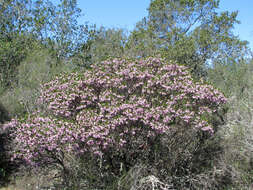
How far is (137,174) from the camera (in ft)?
21.9

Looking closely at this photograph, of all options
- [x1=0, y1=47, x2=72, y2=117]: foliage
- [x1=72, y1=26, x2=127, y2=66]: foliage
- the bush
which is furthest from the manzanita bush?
[x1=72, y1=26, x2=127, y2=66]: foliage

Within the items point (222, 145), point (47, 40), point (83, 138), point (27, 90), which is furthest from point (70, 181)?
point (47, 40)

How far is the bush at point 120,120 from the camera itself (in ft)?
21.2

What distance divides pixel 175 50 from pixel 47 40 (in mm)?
9251

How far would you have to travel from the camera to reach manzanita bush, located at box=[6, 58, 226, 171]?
6.42 m

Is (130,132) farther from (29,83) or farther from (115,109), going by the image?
(29,83)

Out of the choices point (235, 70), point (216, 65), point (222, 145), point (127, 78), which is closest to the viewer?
point (127, 78)

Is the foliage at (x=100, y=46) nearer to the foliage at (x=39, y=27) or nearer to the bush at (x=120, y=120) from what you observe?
the foliage at (x=39, y=27)

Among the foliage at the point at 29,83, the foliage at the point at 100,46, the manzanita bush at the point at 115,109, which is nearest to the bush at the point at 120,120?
the manzanita bush at the point at 115,109

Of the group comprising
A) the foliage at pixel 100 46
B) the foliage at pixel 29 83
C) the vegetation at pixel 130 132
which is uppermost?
the foliage at pixel 100 46

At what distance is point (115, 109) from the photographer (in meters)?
6.35

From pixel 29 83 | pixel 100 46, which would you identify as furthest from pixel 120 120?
pixel 100 46

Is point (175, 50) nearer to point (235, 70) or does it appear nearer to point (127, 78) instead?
point (235, 70)

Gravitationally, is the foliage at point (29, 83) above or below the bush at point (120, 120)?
above
